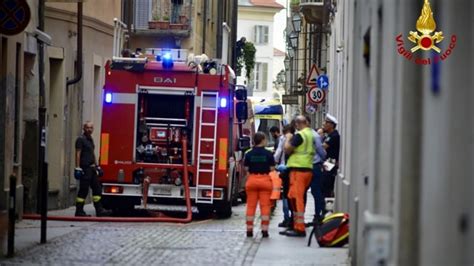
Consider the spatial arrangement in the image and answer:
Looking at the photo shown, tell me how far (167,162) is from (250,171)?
4.09 meters

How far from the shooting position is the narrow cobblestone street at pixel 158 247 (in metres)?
14.0

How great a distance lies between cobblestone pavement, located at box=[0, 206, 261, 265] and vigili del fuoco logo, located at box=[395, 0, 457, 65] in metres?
5.51

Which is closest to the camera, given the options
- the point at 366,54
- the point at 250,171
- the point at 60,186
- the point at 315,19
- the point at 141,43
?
the point at 366,54

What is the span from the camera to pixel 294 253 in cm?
1495

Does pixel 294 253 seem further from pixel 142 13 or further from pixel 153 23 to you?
pixel 142 13

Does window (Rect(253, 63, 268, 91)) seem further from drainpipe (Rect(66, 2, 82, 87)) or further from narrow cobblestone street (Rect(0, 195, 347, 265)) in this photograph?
narrow cobblestone street (Rect(0, 195, 347, 265))

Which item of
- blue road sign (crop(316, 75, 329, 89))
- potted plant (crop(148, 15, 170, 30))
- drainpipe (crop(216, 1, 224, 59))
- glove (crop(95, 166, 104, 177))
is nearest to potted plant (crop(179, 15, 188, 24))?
potted plant (crop(148, 15, 170, 30))

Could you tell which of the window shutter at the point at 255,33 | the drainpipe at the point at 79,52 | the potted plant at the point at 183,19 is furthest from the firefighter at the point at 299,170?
the window shutter at the point at 255,33

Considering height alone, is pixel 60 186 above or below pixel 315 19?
below

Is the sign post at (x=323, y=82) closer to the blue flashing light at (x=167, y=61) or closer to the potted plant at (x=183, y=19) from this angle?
the potted plant at (x=183, y=19)

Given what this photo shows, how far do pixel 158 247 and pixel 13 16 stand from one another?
3.71m

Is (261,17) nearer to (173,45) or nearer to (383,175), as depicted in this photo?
(173,45)

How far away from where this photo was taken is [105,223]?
770 inches

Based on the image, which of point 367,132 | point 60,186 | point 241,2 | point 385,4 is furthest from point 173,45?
point 241,2
